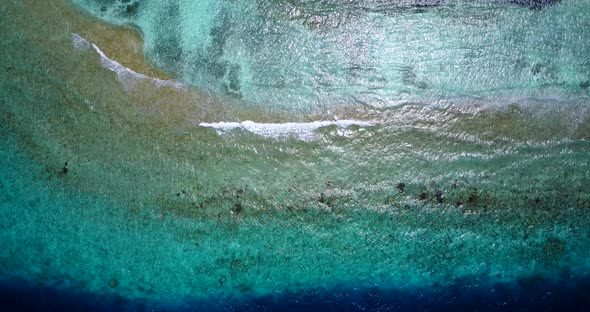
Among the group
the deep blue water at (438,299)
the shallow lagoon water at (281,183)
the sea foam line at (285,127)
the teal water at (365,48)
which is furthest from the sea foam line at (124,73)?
the deep blue water at (438,299)

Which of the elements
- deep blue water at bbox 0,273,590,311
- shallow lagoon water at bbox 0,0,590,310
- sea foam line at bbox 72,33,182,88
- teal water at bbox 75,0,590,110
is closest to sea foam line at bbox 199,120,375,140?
shallow lagoon water at bbox 0,0,590,310

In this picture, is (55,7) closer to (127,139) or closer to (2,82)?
(2,82)

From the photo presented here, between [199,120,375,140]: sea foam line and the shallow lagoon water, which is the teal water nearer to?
the shallow lagoon water

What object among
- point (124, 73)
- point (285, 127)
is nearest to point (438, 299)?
point (285, 127)

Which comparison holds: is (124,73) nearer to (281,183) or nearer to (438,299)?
(281,183)

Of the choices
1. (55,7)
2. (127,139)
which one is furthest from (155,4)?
(127,139)

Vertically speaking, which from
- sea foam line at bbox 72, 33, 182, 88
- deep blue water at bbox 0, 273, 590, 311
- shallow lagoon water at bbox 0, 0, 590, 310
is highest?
sea foam line at bbox 72, 33, 182, 88
